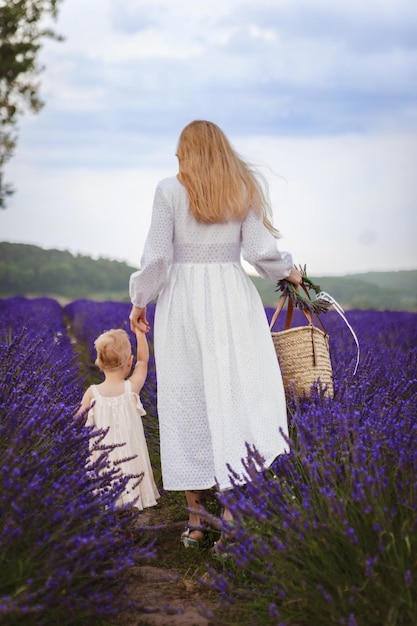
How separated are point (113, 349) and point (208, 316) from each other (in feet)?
1.33

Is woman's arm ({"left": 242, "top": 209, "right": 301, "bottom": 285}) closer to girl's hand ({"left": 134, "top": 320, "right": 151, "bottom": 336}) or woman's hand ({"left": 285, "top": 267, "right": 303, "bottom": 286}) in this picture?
woman's hand ({"left": 285, "top": 267, "right": 303, "bottom": 286})

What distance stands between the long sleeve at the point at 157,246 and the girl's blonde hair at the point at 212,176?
11 centimetres

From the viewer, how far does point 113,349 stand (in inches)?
124

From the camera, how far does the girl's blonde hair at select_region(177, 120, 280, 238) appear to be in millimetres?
3016

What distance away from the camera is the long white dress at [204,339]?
9.91 ft

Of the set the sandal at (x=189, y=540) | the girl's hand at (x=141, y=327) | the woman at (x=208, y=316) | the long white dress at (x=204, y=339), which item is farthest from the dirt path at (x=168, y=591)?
the girl's hand at (x=141, y=327)

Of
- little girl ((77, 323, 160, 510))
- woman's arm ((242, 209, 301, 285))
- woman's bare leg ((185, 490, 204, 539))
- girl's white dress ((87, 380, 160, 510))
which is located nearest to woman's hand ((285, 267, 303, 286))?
woman's arm ((242, 209, 301, 285))

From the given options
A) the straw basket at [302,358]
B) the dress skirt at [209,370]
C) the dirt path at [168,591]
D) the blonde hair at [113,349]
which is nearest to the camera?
the dirt path at [168,591]

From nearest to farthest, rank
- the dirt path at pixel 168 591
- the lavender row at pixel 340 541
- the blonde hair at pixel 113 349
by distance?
the lavender row at pixel 340 541 → the dirt path at pixel 168 591 → the blonde hair at pixel 113 349

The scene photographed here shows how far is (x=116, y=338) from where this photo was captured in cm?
315

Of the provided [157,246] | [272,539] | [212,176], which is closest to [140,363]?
[157,246]

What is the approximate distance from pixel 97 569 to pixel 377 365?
247cm

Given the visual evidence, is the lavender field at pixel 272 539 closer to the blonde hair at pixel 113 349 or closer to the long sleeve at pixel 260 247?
the blonde hair at pixel 113 349

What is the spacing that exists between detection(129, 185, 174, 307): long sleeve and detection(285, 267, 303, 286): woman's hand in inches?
21.6
